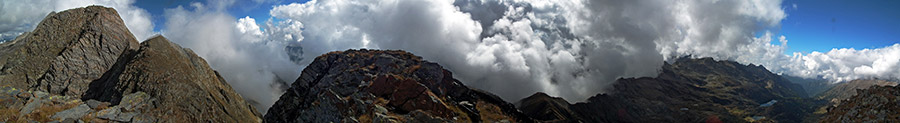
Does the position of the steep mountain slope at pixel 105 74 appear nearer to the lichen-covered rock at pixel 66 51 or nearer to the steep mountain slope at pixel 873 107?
the lichen-covered rock at pixel 66 51

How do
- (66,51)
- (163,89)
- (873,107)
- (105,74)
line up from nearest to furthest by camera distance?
(873,107) → (163,89) → (66,51) → (105,74)

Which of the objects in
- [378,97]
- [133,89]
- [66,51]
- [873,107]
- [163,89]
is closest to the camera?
[873,107]

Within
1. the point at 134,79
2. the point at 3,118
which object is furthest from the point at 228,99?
the point at 3,118

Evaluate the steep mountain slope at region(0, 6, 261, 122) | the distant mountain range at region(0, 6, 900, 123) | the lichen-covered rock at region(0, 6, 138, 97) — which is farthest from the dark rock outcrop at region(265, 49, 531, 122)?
the lichen-covered rock at region(0, 6, 138, 97)

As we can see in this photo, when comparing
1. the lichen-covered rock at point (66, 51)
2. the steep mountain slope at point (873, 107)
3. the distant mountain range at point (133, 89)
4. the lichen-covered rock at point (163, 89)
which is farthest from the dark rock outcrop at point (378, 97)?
the steep mountain slope at point (873, 107)

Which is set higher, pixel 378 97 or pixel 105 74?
pixel 378 97

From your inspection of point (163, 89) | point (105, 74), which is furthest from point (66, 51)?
point (163, 89)

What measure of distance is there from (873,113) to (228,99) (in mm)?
130679

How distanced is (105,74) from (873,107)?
14024cm

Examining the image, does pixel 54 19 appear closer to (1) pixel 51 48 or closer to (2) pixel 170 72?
(1) pixel 51 48

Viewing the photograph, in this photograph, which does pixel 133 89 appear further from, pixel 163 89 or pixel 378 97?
pixel 378 97

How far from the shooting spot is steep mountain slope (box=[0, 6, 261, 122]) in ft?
258

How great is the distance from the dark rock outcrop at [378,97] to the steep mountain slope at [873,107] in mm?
69909

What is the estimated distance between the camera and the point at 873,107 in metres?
52.2
